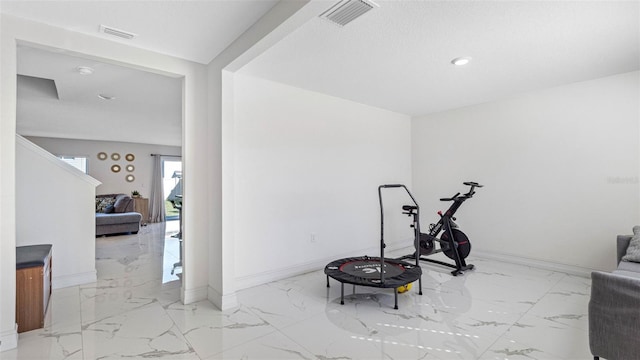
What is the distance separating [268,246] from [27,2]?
9.67 ft

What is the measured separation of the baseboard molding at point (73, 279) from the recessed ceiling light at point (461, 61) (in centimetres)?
485

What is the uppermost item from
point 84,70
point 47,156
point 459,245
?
point 84,70

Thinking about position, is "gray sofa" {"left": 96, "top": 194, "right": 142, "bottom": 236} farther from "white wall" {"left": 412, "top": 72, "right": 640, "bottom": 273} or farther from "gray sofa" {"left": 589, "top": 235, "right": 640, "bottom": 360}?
"gray sofa" {"left": 589, "top": 235, "right": 640, "bottom": 360}

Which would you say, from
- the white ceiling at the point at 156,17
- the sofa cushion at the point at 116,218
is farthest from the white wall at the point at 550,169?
the sofa cushion at the point at 116,218

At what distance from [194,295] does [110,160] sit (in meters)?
7.48

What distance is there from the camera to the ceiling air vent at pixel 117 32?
2.40 metres

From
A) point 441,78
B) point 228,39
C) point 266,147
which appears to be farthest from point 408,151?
point 228,39

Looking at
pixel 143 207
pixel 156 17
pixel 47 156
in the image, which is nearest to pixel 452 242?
pixel 156 17

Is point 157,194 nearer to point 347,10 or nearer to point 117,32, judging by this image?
point 117,32

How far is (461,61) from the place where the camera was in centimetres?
310

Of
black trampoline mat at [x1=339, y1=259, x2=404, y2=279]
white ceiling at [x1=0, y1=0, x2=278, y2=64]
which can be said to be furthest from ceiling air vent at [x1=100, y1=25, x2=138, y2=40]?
black trampoline mat at [x1=339, y1=259, x2=404, y2=279]

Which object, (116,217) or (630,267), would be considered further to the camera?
(116,217)

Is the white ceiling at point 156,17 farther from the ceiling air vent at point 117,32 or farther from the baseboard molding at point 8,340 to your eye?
the baseboard molding at point 8,340

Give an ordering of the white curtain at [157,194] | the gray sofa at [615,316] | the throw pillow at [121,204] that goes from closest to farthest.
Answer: the gray sofa at [615,316]
the throw pillow at [121,204]
the white curtain at [157,194]
